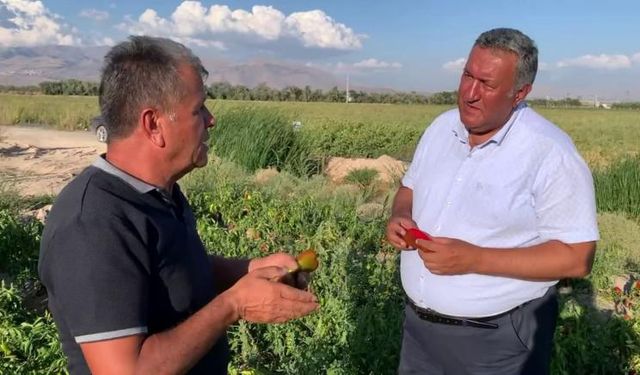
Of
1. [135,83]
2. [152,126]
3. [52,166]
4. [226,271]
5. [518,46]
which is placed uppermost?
[518,46]

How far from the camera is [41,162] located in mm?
12945

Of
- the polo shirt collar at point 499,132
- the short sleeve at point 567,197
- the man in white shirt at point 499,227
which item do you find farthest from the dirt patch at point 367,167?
the short sleeve at point 567,197

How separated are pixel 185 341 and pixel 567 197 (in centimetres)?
145

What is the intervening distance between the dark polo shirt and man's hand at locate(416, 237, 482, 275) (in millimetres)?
898

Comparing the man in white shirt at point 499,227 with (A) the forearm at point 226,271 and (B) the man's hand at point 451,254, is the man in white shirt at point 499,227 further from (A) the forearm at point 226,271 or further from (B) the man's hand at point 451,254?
(A) the forearm at point 226,271

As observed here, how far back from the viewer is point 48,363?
3244 millimetres

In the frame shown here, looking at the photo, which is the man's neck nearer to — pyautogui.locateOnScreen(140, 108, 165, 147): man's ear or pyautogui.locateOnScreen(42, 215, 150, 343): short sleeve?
pyautogui.locateOnScreen(140, 108, 165, 147): man's ear

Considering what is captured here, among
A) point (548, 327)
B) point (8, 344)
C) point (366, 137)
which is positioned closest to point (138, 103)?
point (548, 327)

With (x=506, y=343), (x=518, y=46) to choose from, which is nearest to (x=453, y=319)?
(x=506, y=343)

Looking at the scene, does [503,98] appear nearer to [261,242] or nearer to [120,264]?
[120,264]

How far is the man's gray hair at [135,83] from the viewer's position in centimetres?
158

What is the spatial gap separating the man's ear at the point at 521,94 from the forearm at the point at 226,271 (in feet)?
3.92

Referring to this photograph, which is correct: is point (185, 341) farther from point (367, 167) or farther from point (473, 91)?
point (367, 167)

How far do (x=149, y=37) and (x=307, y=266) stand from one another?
0.79 meters
